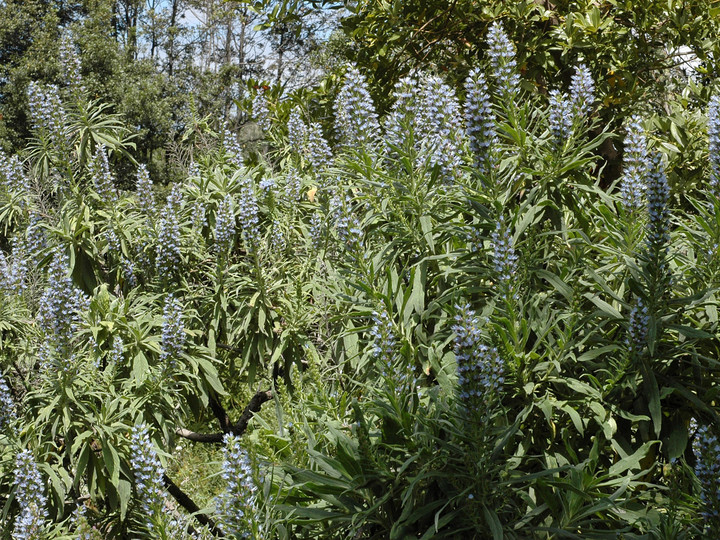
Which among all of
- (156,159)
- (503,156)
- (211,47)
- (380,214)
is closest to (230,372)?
(380,214)

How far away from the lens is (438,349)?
261 centimetres

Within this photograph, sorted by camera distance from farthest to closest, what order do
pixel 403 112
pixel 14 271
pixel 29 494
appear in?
pixel 14 271, pixel 29 494, pixel 403 112

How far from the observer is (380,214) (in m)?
3.15

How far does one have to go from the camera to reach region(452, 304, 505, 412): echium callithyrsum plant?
82.5 inches

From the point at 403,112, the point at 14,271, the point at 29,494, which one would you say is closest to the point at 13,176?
the point at 14,271

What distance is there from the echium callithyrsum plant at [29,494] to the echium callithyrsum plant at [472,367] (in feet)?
6.75

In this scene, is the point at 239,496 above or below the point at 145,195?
below

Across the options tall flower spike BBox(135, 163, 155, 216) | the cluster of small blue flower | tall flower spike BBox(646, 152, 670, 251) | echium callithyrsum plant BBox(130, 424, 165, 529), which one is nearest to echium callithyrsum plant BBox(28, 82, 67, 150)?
tall flower spike BBox(135, 163, 155, 216)

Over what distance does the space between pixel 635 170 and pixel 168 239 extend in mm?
2558

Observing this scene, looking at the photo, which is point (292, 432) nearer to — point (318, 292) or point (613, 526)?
point (613, 526)

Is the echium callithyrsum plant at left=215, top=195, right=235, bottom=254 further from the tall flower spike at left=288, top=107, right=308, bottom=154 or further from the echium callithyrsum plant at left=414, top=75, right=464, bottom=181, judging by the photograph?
the echium callithyrsum plant at left=414, top=75, right=464, bottom=181

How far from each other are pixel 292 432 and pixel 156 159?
68.4ft

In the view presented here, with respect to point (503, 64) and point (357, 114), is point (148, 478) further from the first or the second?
point (503, 64)

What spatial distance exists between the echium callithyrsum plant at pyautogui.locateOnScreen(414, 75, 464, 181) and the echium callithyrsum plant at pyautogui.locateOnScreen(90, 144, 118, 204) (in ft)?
6.54
